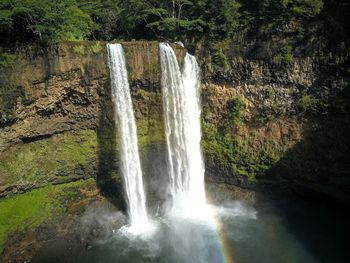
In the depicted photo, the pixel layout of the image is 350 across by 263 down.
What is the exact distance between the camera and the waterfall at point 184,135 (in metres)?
18.4

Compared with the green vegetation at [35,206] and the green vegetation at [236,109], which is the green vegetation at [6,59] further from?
the green vegetation at [236,109]

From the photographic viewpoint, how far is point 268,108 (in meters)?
18.5

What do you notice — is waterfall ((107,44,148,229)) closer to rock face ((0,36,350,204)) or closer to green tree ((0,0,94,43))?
rock face ((0,36,350,204))

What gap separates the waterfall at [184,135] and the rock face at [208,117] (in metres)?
0.49

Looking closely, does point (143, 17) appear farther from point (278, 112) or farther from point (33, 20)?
point (278, 112)

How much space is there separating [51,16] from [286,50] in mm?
11520

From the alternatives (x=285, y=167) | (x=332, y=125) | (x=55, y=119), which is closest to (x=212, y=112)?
(x=285, y=167)

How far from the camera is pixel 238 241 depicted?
15.8 metres

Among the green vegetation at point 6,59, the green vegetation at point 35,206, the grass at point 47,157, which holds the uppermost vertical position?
the green vegetation at point 6,59

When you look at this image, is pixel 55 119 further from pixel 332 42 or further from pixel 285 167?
pixel 332 42

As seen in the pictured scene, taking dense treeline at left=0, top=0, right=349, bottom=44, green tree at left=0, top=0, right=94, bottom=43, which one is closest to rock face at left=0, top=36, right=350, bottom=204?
green tree at left=0, top=0, right=94, bottom=43

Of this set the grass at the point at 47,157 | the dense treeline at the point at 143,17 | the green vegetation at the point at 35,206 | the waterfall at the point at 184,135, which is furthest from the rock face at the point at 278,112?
the green vegetation at the point at 35,206

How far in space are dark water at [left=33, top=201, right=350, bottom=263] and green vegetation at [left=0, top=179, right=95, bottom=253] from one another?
1.55 meters

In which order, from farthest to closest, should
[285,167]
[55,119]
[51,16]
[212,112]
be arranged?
[212,112] < [285,167] < [55,119] < [51,16]
